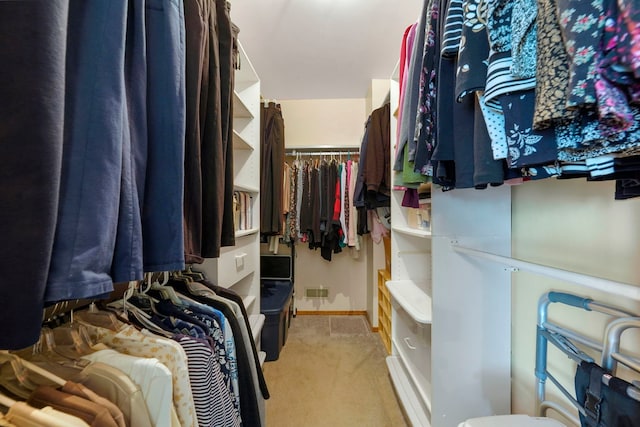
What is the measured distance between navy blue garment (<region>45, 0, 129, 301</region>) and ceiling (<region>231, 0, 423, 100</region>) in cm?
154

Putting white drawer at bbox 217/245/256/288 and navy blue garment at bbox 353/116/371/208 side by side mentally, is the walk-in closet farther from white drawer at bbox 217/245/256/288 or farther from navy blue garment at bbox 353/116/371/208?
navy blue garment at bbox 353/116/371/208

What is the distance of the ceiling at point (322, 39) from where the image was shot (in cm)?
159

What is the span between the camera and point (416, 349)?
1391 mm

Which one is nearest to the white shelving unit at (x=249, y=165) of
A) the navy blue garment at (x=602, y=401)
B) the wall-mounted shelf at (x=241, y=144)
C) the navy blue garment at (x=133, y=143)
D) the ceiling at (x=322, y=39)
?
the wall-mounted shelf at (x=241, y=144)

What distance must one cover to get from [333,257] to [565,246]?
7.01 ft

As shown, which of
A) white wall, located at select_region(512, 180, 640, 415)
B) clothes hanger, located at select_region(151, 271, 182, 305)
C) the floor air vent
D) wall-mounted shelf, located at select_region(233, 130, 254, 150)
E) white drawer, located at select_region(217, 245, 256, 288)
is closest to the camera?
white wall, located at select_region(512, 180, 640, 415)

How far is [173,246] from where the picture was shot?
502 mm

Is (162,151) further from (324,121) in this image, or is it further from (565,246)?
(324,121)

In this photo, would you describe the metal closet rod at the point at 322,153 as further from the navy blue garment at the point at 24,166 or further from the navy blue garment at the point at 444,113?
the navy blue garment at the point at 24,166

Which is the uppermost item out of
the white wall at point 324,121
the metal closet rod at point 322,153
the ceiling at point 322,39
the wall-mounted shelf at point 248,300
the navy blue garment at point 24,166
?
the ceiling at point 322,39

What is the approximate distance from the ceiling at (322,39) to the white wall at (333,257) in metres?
0.29

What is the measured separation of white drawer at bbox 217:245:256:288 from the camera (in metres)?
1.24

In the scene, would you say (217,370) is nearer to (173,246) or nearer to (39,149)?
(173,246)

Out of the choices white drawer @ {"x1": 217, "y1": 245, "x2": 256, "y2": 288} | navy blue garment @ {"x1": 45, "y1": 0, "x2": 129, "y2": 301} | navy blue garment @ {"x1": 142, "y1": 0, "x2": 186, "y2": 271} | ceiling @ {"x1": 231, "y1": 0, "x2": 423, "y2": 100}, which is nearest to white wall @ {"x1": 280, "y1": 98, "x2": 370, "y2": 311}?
ceiling @ {"x1": 231, "y1": 0, "x2": 423, "y2": 100}
